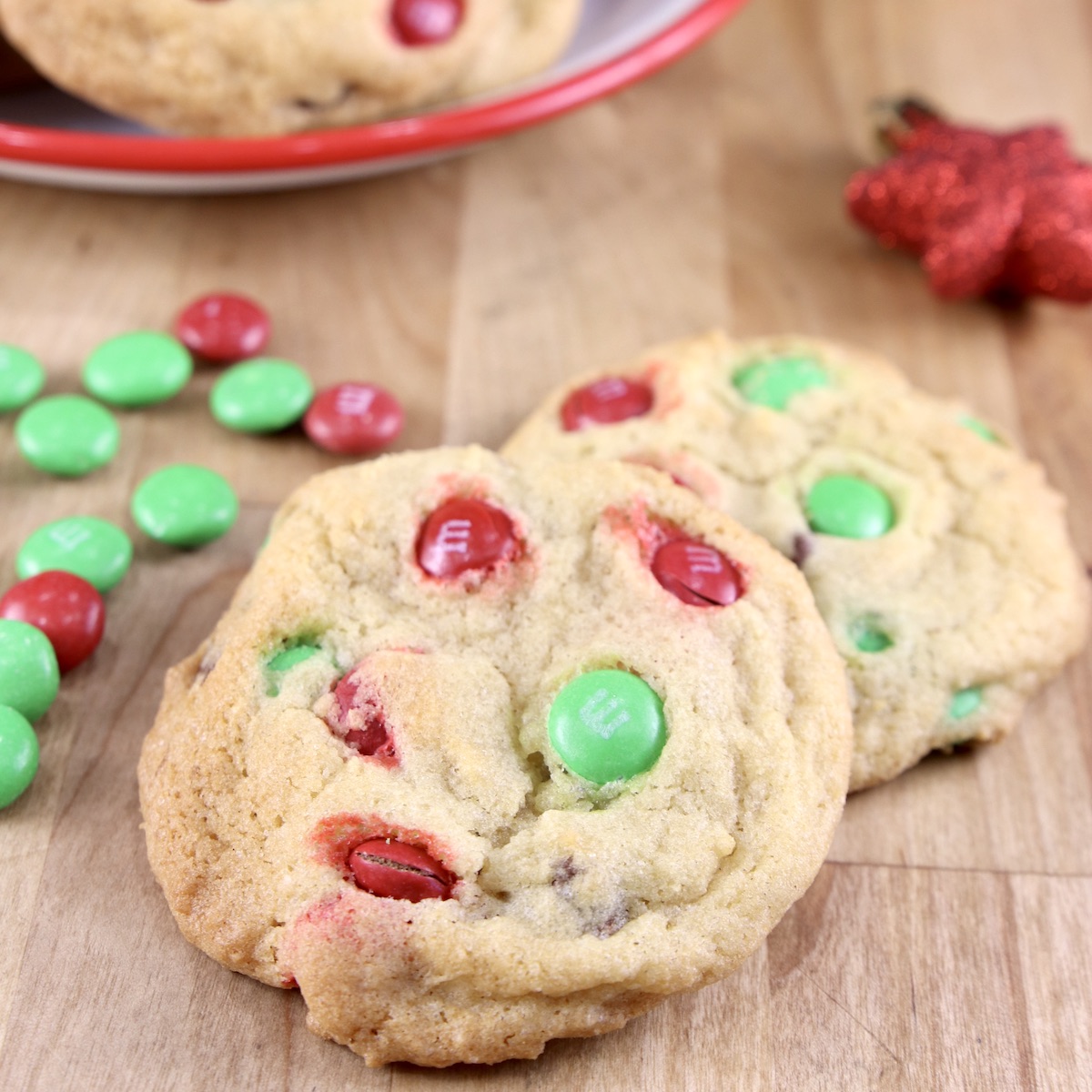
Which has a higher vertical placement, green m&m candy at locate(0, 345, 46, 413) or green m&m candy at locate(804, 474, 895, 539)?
green m&m candy at locate(0, 345, 46, 413)

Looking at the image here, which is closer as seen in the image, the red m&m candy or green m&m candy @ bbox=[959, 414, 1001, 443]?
the red m&m candy

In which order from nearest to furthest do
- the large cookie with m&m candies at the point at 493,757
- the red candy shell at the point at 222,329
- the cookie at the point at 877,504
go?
the large cookie with m&m candies at the point at 493,757 → the cookie at the point at 877,504 → the red candy shell at the point at 222,329

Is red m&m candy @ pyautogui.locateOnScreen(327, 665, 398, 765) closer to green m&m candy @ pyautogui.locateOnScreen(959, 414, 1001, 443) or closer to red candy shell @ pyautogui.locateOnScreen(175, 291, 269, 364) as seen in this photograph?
red candy shell @ pyautogui.locateOnScreen(175, 291, 269, 364)

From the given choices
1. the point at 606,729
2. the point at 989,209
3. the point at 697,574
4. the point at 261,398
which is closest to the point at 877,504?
the point at 697,574

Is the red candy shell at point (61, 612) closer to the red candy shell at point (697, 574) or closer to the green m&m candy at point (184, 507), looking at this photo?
the green m&m candy at point (184, 507)

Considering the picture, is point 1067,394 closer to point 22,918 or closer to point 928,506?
point 928,506

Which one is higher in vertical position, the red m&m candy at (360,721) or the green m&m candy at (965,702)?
the red m&m candy at (360,721)

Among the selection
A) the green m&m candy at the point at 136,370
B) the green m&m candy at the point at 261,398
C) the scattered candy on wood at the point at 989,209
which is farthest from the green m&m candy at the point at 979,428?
the green m&m candy at the point at 136,370

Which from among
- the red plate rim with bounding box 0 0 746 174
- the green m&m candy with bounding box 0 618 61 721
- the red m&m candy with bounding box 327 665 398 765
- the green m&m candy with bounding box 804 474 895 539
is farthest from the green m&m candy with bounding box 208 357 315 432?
the green m&m candy with bounding box 804 474 895 539
